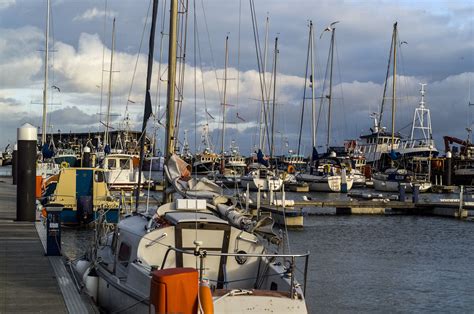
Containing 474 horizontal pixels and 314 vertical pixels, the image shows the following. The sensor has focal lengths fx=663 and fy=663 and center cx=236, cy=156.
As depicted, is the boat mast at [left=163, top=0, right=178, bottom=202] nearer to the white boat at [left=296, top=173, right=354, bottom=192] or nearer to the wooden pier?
the wooden pier

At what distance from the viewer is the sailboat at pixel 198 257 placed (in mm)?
10562

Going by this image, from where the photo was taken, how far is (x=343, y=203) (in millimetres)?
43531

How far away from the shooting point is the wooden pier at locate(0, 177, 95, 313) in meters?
11.3

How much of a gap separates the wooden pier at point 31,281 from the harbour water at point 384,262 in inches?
220

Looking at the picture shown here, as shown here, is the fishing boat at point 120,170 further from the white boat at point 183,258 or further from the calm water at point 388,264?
the white boat at point 183,258

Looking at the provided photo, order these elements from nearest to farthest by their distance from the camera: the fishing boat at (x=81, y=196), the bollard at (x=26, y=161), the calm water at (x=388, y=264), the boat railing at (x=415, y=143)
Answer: the calm water at (x=388, y=264)
the bollard at (x=26, y=161)
the fishing boat at (x=81, y=196)
the boat railing at (x=415, y=143)

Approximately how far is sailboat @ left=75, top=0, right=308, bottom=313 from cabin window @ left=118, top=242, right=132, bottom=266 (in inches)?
0.8

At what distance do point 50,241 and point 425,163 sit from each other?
270 feet

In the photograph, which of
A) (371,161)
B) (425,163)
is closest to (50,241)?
(425,163)

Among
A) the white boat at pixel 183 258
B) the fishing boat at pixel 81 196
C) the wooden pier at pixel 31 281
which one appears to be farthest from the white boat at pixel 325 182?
the white boat at pixel 183 258

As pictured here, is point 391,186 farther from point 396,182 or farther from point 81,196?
point 81,196

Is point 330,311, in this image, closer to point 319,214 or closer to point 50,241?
point 50,241

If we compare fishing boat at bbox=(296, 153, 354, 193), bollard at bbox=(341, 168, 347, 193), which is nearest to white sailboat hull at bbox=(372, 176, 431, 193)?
fishing boat at bbox=(296, 153, 354, 193)

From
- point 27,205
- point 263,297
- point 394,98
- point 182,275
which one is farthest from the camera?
point 394,98
